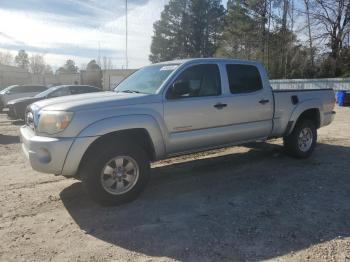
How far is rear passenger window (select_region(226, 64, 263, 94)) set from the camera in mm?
6266

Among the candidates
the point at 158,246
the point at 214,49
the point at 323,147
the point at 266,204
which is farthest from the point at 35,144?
the point at 214,49

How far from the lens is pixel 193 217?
15.2ft

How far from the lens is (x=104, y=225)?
4.42 metres

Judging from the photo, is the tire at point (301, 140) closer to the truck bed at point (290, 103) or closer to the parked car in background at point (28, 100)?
the truck bed at point (290, 103)

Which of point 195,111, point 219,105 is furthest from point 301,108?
point 195,111

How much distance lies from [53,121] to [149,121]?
1245 mm

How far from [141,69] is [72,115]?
2.27 m

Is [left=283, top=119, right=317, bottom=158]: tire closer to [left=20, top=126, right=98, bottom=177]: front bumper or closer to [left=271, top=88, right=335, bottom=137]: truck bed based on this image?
[left=271, top=88, right=335, bottom=137]: truck bed

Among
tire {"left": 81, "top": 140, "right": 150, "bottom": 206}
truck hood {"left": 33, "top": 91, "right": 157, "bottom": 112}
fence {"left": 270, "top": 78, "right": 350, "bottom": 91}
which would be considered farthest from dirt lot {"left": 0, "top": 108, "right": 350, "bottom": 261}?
fence {"left": 270, "top": 78, "right": 350, "bottom": 91}

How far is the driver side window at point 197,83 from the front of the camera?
17.9 ft

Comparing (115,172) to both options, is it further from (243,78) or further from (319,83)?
(319,83)

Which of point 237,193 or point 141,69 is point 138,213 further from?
point 141,69

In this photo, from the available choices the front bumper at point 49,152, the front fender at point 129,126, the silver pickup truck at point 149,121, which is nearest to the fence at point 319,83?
the silver pickup truck at point 149,121

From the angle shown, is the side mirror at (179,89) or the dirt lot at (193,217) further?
the side mirror at (179,89)
